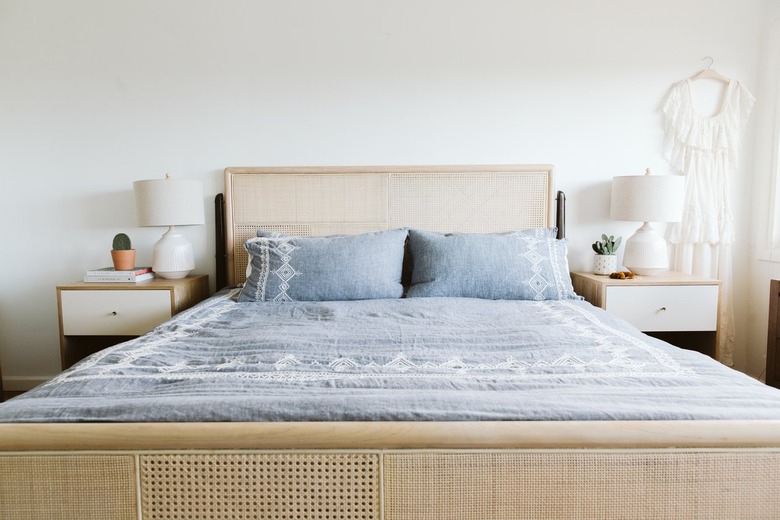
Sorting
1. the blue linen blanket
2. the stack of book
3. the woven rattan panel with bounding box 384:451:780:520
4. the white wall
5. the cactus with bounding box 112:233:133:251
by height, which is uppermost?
the white wall

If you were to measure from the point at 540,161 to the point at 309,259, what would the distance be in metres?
1.46

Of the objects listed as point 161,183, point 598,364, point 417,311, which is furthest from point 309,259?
point 598,364

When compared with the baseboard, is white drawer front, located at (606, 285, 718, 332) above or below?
above

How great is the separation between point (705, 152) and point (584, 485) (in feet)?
8.18

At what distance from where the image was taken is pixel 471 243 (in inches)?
89.6

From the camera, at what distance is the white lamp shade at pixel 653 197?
2.42 meters

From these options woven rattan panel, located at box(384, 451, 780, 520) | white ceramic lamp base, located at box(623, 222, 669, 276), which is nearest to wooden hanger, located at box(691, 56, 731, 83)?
white ceramic lamp base, located at box(623, 222, 669, 276)

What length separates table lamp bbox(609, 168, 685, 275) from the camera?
95.5 inches

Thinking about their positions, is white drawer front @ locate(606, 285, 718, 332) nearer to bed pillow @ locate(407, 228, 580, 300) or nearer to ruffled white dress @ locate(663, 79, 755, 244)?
bed pillow @ locate(407, 228, 580, 300)

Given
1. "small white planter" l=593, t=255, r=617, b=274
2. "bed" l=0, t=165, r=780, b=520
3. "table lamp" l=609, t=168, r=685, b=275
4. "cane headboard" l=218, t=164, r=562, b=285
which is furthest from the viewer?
"cane headboard" l=218, t=164, r=562, b=285

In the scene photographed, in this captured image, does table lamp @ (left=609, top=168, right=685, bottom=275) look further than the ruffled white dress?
No

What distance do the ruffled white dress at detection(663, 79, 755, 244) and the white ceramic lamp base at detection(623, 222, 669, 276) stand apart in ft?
1.07

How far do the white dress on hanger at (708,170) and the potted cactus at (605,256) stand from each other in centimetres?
44

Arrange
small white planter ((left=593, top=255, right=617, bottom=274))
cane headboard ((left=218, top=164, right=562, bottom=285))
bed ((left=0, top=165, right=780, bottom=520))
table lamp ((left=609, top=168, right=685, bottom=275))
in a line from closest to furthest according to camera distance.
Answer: bed ((left=0, top=165, right=780, bottom=520))
table lamp ((left=609, top=168, right=685, bottom=275))
small white planter ((left=593, top=255, right=617, bottom=274))
cane headboard ((left=218, top=164, right=562, bottom=285))
